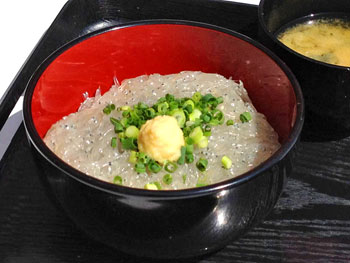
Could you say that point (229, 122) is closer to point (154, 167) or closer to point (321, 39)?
point (154, 167)

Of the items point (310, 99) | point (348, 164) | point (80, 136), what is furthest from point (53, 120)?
point (348, 164)

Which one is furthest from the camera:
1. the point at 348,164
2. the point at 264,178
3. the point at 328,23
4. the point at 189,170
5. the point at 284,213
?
the point at 328,23

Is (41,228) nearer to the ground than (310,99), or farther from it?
nearer to the ground

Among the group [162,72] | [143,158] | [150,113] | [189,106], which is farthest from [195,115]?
[162,72]

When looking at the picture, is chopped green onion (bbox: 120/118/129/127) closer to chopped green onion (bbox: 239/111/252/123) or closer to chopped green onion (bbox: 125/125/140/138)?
chopped green onion (bbox: 125/125/140/138)

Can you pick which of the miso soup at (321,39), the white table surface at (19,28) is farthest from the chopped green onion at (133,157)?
the miso soup at (321,39)

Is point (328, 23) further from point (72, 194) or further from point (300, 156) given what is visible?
point (72, 194)

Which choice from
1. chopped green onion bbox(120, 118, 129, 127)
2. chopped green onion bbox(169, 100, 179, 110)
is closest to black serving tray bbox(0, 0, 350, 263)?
chopped green onion bbox(120, 118, 129, 127)
